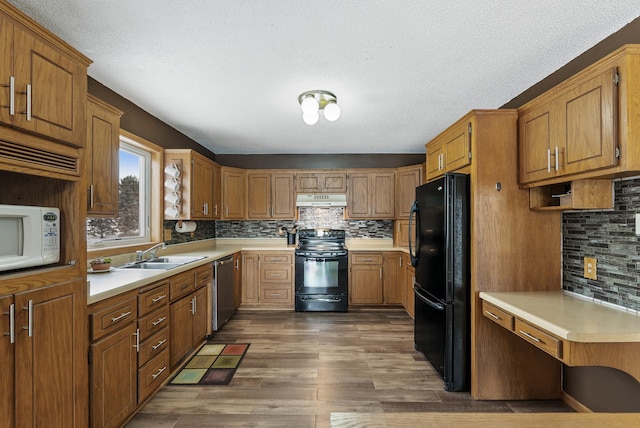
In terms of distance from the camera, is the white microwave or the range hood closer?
the white microwave

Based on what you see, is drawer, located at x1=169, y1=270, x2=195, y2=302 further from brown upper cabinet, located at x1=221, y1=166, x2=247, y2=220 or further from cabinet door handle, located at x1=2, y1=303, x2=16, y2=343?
brown upper cabinet, located at x1=221, y1=166, x2=247, y2=220

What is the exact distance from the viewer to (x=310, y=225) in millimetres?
5207

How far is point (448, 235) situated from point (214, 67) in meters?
2.08

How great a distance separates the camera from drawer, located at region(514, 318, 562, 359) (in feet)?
5.19

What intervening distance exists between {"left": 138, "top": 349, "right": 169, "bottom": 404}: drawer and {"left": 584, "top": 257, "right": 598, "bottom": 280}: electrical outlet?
117 inches

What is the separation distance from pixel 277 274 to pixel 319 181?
5.01ft

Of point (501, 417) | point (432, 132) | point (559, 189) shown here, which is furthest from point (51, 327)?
point (432, 132)

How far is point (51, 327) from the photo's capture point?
57.7 inches

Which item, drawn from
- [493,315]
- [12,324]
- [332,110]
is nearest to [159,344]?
[12,324]

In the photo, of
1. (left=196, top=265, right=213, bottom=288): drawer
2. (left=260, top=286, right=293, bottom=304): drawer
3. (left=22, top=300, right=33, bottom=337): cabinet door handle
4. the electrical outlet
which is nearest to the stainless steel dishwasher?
(left=196, top=265, right=213, bottom=288): drawer

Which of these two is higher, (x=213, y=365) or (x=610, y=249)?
(x=610, y=249)

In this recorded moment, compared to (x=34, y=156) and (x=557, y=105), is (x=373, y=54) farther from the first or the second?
(x=34, y=156)

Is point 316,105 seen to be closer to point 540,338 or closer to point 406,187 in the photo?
point 540,338

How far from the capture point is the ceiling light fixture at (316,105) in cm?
261
